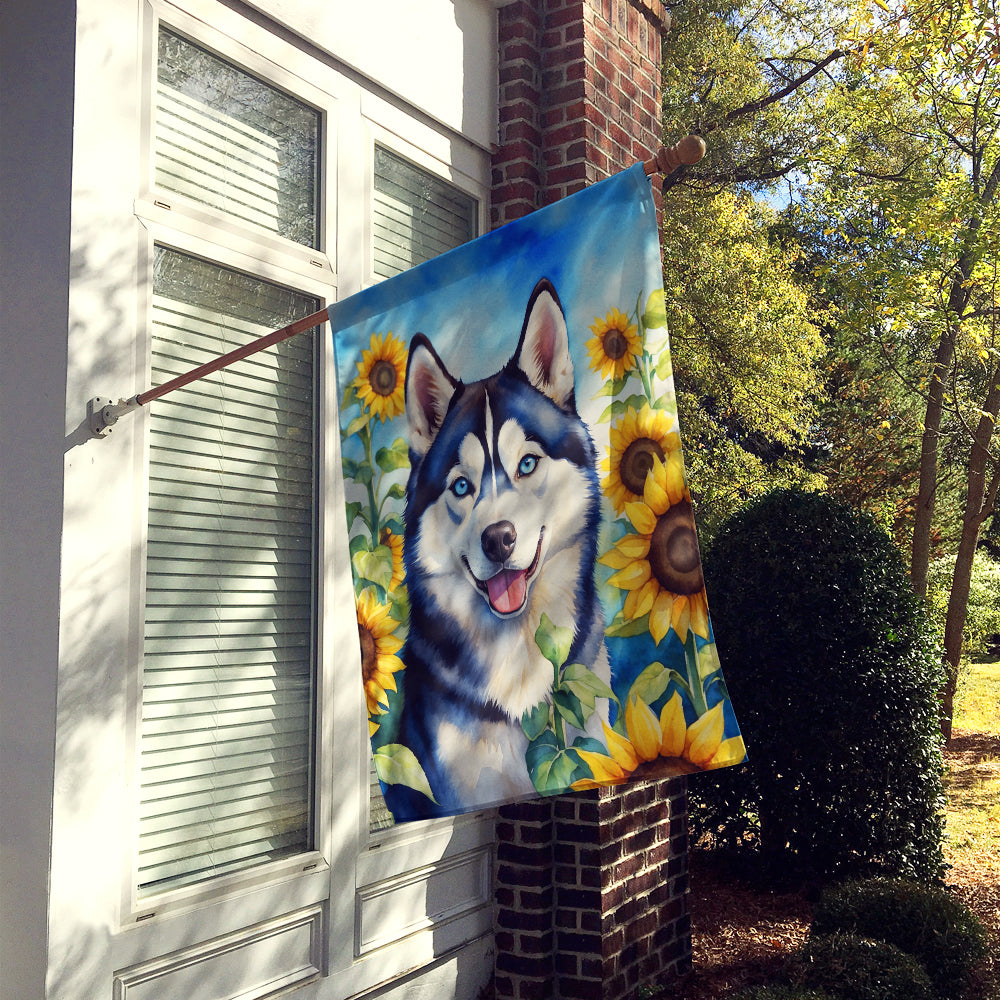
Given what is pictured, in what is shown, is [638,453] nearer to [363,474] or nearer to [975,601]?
[363,474]

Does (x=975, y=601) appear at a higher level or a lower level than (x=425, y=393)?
lower

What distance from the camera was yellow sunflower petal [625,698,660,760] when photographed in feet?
7.39

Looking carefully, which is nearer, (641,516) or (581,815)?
(641,516)

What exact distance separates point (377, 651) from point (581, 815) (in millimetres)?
2119

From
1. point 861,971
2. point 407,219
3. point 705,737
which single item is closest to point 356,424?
point 705,737

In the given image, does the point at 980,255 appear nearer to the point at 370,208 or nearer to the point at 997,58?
the point at 997,58

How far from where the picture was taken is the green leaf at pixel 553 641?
7.67 feet

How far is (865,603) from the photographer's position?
5.93 metres

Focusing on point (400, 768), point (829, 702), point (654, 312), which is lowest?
point (829, 702)

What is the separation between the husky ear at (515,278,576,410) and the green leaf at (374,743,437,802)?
96cm

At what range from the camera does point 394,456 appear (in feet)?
8.61

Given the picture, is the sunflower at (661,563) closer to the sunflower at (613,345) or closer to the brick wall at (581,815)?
the sunflower at (613,345)

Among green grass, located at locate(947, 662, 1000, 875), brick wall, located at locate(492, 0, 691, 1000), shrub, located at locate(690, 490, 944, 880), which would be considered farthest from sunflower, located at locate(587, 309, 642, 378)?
green grass, located at locate(947, 662, 1000, 875)

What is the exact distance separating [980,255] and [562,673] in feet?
20.9
